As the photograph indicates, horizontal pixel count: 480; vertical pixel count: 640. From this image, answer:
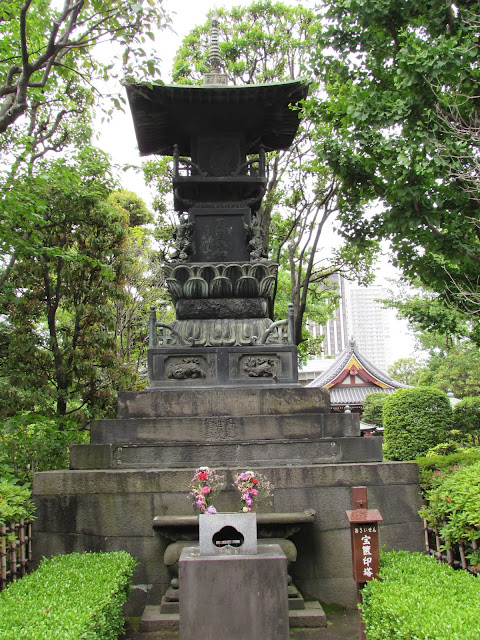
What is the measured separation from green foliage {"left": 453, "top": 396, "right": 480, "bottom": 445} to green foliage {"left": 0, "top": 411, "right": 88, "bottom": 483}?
622 inches

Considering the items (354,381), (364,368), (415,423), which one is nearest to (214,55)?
(415,423)

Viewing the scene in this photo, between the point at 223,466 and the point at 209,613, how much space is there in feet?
8.11

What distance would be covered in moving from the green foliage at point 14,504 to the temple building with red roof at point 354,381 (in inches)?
976

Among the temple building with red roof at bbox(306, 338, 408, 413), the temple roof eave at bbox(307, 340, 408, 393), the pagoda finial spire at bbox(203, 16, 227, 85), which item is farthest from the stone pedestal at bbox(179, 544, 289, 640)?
the temple roof eave at bbox(307, 340, 408, 393)

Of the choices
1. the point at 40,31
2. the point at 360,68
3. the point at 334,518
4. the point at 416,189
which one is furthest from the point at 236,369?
the point at 40,31

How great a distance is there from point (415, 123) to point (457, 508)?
5642mm

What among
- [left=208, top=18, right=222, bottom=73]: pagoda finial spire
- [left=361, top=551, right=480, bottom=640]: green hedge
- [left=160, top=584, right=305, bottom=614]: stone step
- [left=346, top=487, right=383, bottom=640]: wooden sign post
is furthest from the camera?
[left=208, top=18, right=222, bottom=73]: pagoda finial spire

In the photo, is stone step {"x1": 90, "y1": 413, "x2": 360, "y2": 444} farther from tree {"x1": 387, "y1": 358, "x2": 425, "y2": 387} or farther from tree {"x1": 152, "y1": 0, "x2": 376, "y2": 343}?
tree {"x1": 387, "y1": 358, "x2": 425, "y2": 387}

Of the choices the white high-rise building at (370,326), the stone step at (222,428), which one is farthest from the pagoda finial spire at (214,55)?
the white high-rise building at (370,326)

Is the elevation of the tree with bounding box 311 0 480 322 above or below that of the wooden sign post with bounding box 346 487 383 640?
above

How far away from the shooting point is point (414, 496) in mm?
6773

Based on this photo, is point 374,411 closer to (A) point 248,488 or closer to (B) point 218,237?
(B) point 218,237

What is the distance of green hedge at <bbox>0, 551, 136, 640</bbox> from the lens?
3750mm

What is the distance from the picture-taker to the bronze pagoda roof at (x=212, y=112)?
907cm
